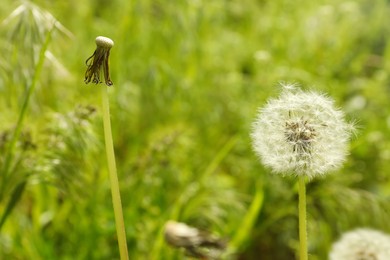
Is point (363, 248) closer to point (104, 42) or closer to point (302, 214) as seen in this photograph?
point (302, 214)

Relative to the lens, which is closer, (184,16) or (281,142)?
(281,142)

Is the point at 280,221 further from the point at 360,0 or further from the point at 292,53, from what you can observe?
the point at 360,0

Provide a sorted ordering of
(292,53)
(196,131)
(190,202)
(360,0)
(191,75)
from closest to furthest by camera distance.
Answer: (190,202) < (196,131) < (191,75) < (292,53) < (360,0)

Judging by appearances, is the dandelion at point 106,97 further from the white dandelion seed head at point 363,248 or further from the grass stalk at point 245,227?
the grass stalk at point 245,227

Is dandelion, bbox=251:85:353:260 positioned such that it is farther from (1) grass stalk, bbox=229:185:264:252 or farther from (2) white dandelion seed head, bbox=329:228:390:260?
(1) grass stalk, bbox=229:185:264:252

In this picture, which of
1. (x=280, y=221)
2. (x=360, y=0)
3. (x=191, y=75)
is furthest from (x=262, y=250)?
(x=360, y=0)

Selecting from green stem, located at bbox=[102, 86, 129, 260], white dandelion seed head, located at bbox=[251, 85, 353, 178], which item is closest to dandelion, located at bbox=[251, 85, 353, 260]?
white dandelion seed head, located at bbox=[251, 85, 353, 178]

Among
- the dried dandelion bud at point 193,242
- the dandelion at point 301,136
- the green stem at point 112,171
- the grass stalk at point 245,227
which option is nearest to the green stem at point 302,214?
the dandelion at point 301,136
